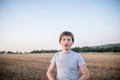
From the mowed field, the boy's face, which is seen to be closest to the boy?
the boy's face

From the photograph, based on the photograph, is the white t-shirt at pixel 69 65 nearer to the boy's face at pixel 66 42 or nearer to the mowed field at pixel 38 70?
the boy's face at pixel 66 42

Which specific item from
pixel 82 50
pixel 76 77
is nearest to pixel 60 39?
pixel 76 77

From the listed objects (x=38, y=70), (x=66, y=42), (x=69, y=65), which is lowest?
(x=38, y=70)

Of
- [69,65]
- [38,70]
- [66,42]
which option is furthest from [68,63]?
[38,70]

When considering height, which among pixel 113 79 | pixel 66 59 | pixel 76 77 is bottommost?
pixel 113 79

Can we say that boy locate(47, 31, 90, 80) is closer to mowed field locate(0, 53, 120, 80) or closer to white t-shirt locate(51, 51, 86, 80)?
white t-shirt locate(51, 51, 86, 80)

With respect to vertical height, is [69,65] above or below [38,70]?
above

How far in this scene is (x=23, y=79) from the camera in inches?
306

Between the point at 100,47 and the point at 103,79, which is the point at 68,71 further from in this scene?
the point at 100,47

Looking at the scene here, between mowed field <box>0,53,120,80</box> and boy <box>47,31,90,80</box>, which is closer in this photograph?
boy <box>47,31,90,80</box>

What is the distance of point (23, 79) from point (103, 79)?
282 cm

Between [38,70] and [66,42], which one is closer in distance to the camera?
[66,42]

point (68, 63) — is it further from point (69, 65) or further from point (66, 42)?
point (66, 42)

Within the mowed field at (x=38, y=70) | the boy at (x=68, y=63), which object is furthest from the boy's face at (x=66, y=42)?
the mowed field at (x=38, y=70)
